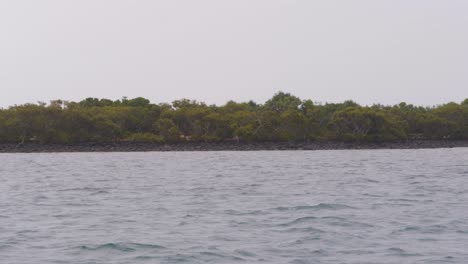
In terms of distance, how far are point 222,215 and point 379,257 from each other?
7.44 m

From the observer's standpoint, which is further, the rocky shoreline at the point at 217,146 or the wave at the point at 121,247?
the rocky shoreline at the point at 217,146

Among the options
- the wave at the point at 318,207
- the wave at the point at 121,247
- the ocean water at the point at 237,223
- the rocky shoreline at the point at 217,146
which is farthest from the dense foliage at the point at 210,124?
the wave at the point at 121,247

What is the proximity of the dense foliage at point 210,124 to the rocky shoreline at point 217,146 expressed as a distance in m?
1.77

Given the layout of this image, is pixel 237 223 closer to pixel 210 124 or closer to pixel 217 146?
pixel 217 146

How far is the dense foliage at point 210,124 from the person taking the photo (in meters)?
114

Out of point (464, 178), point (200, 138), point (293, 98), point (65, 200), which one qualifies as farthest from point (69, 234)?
point (293, 98)

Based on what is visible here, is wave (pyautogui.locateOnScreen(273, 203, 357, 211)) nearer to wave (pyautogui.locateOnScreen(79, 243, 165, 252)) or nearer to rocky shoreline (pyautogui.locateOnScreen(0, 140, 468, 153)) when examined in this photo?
wave (pyautogui.locateOnScreen(79, 243, 165, 252))

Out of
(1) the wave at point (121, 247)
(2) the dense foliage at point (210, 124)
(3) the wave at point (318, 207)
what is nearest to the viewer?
(1) the wave at point (121, 247)

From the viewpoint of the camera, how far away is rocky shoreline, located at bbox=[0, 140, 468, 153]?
355ft

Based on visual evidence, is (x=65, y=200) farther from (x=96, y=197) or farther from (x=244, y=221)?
(x=244, y=221)

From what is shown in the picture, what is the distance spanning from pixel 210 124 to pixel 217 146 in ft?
23.2

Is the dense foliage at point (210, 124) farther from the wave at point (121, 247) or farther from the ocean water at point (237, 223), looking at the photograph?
the wave at point (121, 247)

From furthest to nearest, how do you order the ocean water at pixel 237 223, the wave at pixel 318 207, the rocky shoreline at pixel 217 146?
1. the rocky shoreline at pixel 217 146
2. the wave at pixel 318 207
3. the ocean water at pixel 237 223

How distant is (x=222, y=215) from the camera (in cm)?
2119
